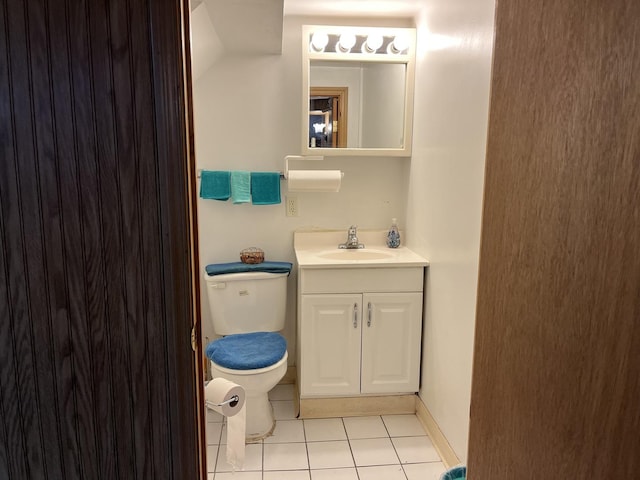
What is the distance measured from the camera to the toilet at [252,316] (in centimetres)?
244

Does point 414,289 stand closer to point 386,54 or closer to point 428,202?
point 428,202

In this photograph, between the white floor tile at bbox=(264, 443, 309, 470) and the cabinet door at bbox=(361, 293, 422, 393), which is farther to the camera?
the cabinet door at bbox=(361, 293, 422, 393)

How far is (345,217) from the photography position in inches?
117

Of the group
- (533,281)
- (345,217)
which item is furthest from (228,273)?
(533,281)

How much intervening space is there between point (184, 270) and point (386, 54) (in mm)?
2081

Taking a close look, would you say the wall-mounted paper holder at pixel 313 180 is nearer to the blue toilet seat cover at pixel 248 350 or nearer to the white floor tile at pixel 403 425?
the blue toilet seat cover at pixel 248 350

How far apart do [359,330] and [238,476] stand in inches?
37.0

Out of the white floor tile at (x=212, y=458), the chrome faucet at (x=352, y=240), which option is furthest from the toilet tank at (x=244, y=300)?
the white floor tile at (x=212, y=458)

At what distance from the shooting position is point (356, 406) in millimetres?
2658

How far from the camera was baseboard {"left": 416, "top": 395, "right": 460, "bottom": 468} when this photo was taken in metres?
2.16

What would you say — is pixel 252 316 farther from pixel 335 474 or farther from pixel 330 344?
pixel 335 474

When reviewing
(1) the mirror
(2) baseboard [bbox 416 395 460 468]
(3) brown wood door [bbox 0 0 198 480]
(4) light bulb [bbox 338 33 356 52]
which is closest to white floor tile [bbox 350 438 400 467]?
(2) baseboard [bbox 416 395 460 468]

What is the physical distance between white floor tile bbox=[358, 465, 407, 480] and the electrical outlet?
1.50m

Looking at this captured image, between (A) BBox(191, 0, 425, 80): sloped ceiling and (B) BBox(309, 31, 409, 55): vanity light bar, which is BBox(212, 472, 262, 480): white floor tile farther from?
(B) BBox(309, 31, 409, 55): vanity light bar
